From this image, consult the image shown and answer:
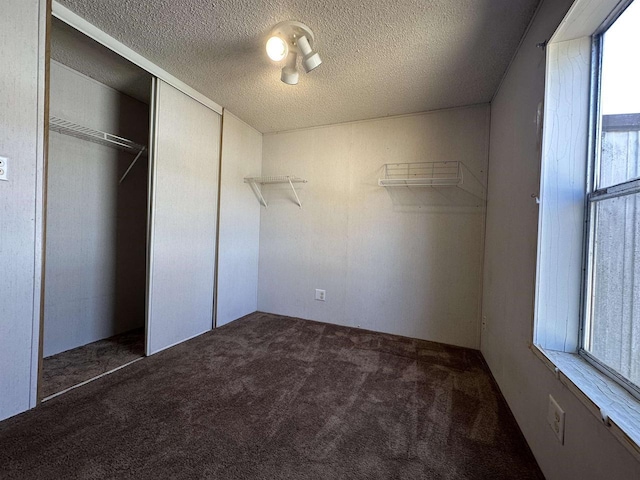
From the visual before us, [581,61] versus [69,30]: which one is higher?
[69,30]

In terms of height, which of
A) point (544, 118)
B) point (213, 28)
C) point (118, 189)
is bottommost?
point (118, 189)

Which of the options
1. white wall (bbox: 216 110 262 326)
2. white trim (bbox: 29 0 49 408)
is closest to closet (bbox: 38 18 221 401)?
white wall (bbox: 216 110 262 326)

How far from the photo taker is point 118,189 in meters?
2.43

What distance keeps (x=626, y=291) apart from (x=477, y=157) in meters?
1.75

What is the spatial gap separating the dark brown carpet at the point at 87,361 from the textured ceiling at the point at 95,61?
2161mm

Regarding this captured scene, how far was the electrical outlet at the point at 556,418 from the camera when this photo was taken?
3.15ft

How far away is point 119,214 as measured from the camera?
2.45m

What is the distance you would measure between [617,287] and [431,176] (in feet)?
5.64

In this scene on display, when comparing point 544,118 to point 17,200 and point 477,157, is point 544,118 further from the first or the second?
point 17,200

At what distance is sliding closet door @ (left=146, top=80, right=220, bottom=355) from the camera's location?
80.4 inches

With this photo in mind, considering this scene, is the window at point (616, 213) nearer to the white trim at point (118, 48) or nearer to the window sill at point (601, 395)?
the window sill at point (601, 395)

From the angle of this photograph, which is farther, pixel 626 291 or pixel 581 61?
pixel 581 61

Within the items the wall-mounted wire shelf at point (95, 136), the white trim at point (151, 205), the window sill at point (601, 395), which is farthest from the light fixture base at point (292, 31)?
the window sill at point (601, 395)

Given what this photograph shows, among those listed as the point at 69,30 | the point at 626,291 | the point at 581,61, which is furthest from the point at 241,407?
the point at 69,30
